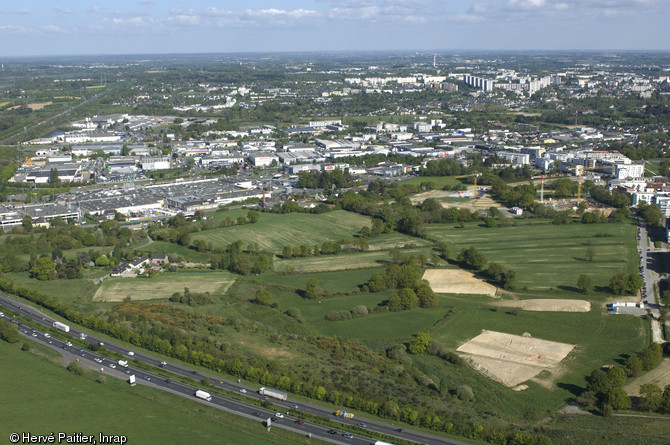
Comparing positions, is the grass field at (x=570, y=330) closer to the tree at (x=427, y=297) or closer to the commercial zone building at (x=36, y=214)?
the tree at (x=427, y=297)

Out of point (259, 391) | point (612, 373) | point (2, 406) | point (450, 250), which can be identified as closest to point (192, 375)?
point (259, 391)

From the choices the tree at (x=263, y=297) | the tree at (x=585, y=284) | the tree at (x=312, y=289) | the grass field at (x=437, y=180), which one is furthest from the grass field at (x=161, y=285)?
the grass field at (x=437, y=180)

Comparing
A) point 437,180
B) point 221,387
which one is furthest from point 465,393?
point 437,180

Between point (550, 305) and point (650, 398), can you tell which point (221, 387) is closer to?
point (650, 398)

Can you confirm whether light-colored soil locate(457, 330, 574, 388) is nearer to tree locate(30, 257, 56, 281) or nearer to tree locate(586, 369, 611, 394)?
tree locate(586, 369, 611, 394)

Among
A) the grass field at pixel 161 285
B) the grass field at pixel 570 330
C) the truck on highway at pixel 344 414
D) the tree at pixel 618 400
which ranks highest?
the tree at pixel 618 400

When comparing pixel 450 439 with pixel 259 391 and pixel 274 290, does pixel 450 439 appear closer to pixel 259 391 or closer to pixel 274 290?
pixel 259 391

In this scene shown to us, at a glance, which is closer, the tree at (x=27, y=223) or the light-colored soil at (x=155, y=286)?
the light-colored soil at (x=155, y=286)
